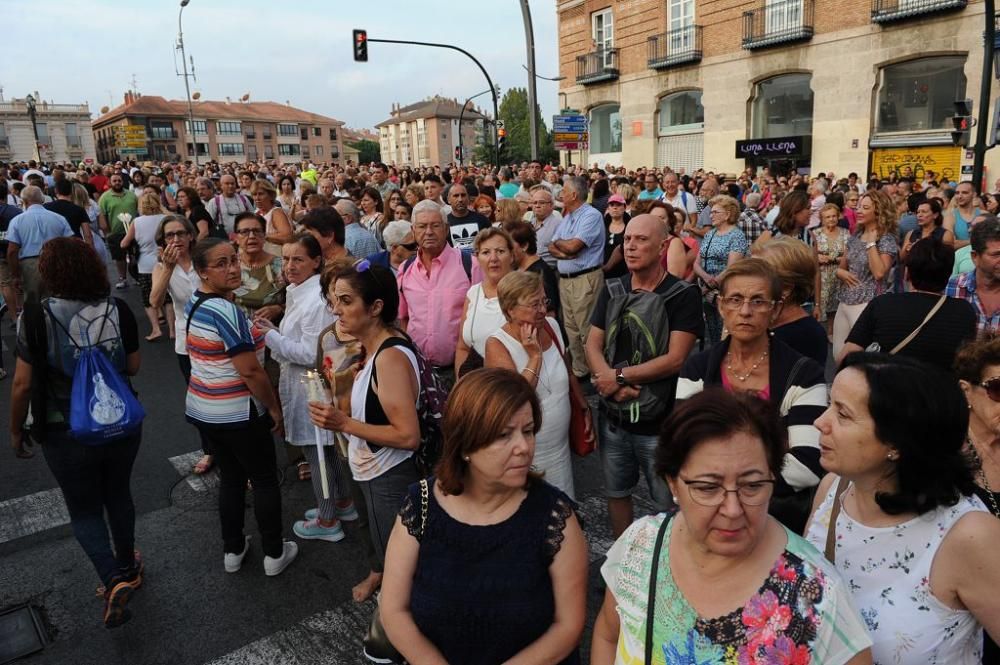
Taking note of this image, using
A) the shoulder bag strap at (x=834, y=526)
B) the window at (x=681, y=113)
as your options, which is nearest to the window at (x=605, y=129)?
the window at (x=681, y=113)

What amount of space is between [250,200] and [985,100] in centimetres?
1395

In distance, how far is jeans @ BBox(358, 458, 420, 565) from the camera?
296 cm

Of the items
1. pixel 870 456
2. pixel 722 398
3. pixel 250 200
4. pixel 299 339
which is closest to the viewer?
pixel 722 398

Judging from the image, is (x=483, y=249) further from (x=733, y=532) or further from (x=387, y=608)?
(x=733, y=532)

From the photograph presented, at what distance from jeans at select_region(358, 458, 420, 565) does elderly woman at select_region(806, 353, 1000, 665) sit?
176 centimetres

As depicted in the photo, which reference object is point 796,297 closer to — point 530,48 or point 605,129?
point 530,48

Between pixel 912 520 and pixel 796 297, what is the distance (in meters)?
1.82

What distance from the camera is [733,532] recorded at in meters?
1.51

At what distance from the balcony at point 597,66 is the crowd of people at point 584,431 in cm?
2552

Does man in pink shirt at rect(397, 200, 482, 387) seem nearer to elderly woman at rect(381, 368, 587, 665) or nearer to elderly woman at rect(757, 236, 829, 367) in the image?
elderly woman at rect(757, 236, 829, 367)

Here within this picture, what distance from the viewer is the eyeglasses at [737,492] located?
1.53m

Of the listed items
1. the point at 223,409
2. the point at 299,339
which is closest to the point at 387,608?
the point at 223,409

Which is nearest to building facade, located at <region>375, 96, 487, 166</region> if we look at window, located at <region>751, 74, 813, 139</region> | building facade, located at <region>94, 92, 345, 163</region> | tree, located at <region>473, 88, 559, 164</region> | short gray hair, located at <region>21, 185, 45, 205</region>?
tree, located at <region>473, 88, 559, 164</region>

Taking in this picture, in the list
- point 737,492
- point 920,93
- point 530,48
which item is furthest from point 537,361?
point 920,93
